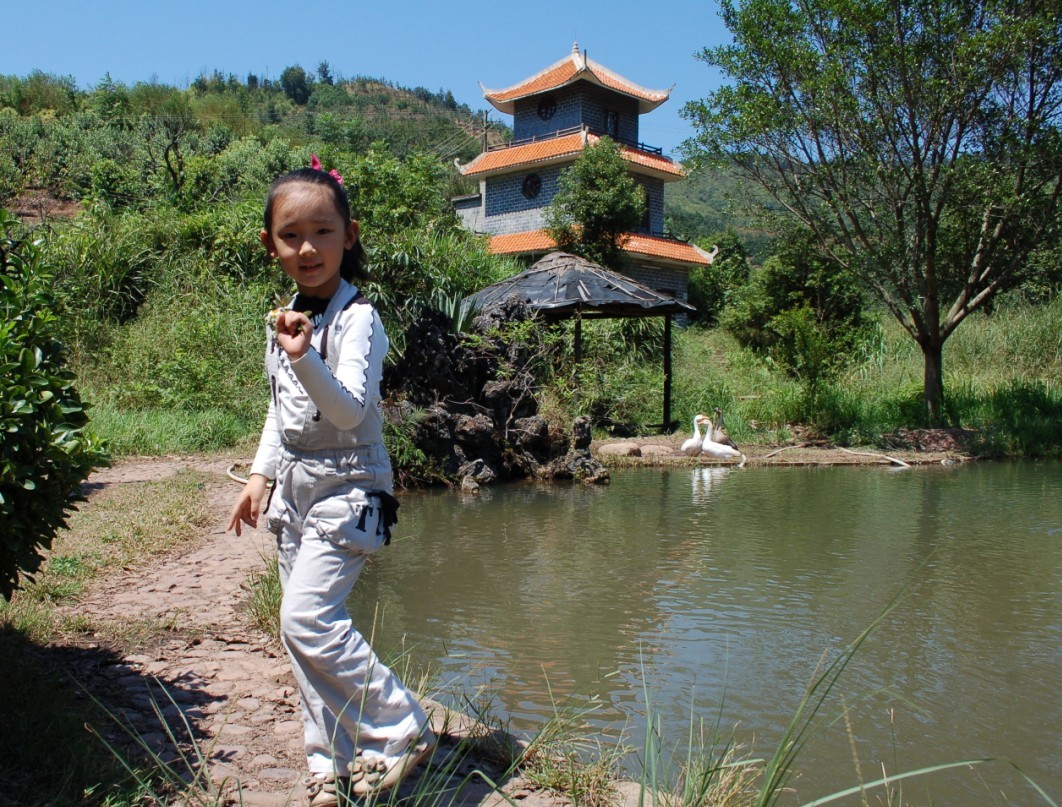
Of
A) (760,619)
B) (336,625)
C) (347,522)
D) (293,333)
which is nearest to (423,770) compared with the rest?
(336,625)

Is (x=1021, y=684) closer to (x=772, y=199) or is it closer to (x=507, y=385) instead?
(x=507, y=385)

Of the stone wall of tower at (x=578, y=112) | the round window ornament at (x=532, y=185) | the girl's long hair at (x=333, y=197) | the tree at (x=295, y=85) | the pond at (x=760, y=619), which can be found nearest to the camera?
the girl's long hair at (x=333, y=197)

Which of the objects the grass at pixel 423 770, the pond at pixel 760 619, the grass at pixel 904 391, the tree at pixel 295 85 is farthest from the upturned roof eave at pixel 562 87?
the tree at pixel 295 85

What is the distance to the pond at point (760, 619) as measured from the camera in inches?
126

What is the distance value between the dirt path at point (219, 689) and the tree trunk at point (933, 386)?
40.1ft

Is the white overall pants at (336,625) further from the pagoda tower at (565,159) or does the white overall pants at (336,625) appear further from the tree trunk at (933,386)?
the pagoda tower at (565,159)

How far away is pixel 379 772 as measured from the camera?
7.36ft

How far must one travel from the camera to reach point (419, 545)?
6320 millimetres

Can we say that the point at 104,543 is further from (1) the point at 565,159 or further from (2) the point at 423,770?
(1) the point at 565,159

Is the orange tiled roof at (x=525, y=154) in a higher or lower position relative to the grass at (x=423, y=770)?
higher

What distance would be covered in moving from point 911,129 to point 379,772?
13529 millimetres

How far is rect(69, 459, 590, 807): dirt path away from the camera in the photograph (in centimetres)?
246

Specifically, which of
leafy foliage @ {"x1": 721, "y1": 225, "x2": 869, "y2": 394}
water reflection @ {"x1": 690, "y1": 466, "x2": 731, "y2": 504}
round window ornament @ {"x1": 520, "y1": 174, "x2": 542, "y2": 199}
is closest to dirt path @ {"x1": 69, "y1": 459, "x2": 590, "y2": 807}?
water reflection @ {"x1": 690, "y1": 466, "x2": 731, "y2": 504}

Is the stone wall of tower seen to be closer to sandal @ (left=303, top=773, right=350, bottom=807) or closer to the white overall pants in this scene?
the white overall pants
